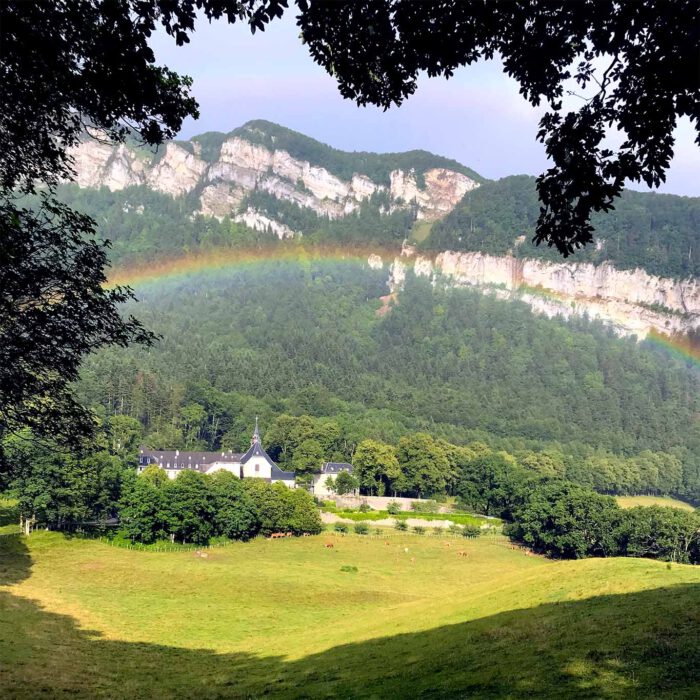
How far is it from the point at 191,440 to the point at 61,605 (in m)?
104

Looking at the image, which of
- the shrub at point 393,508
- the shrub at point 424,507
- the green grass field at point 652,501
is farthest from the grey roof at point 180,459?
the green grass field at point 652,501

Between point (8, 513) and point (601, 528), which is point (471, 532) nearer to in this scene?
point (601, 528)

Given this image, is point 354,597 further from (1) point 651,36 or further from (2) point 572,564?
(1) point 651,36

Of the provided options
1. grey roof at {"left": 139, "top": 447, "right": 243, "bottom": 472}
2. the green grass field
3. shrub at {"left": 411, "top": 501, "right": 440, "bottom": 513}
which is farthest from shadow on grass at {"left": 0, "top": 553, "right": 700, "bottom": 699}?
the green grass field

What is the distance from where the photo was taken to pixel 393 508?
348ft

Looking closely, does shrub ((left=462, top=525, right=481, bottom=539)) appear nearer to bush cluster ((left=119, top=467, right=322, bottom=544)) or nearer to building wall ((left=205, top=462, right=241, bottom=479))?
bush cluster ((left=119, top=467, right=322, bottom=544))

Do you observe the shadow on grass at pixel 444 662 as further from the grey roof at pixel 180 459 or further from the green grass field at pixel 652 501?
the green grass field at pixel 652 501

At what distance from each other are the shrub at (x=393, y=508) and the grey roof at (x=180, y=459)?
1195 inches

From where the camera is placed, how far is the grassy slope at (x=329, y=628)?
71.5ft

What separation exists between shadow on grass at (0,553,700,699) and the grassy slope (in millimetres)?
96

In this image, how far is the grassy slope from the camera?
21.8 metres

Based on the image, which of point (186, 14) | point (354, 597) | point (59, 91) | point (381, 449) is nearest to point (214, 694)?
point (59, 91)

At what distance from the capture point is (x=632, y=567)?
132ft

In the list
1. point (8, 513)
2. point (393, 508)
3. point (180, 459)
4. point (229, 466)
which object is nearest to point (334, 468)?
point (229, 466)
